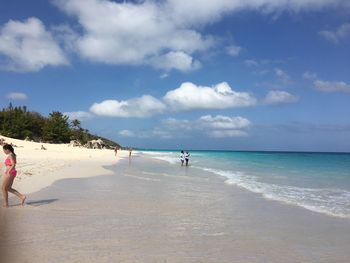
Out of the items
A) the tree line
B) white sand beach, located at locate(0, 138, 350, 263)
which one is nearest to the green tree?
the tree line

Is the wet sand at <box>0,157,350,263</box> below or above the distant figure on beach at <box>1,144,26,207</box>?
below

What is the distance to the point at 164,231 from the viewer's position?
8656mm

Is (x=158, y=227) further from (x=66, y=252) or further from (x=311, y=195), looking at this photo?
(x=311, y=195)

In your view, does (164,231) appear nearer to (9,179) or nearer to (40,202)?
Result: (40,202)

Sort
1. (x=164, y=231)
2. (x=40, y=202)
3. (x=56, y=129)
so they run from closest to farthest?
1. (x=164, y=231)
2. (x=40, y=202)
3. (x=56, y=129)

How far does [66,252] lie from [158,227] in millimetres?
2750

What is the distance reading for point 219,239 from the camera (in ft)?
26.6

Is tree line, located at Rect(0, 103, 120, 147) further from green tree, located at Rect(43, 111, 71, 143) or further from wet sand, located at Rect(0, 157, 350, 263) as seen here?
wet sand, located at Rect(0, 157, 350, 263)

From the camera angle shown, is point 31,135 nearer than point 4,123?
No

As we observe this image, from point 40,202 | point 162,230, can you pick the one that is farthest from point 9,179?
point 162,230

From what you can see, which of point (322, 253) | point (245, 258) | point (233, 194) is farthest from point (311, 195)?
point (245, 258)

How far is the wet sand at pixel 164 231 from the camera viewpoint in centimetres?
684

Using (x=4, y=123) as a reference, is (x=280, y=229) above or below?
below

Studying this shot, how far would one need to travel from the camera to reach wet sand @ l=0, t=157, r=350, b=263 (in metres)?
6.84
